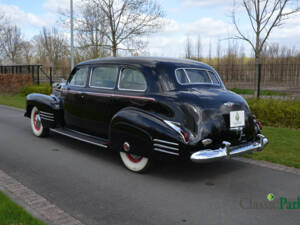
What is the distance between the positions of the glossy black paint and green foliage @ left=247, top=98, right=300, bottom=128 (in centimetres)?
398

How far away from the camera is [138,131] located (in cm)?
444

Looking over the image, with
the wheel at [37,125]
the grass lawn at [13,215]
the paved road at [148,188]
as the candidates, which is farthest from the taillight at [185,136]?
the wheel at [37,125]

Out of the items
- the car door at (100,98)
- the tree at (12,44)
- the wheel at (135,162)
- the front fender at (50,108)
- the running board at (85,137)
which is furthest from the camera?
the tree at (12,44)

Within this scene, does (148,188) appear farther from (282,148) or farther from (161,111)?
(282,148)

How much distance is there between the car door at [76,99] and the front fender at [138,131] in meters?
1.31

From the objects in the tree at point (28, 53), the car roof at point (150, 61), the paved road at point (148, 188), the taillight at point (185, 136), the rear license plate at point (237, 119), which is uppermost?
the tree at point (28, 53)

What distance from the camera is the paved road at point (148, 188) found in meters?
3.41

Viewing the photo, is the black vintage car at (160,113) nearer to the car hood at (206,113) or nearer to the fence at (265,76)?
the car hood at (206,113)

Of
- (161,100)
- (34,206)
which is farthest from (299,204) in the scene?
(34,206)

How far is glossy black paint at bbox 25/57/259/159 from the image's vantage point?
4211 mm

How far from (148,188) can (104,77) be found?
235 cm

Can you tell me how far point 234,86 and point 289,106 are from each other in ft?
18.2

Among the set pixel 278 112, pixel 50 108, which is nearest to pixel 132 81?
pixel 50 108

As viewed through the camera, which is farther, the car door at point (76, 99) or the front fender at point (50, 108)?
the front fender at point (50, 108)
